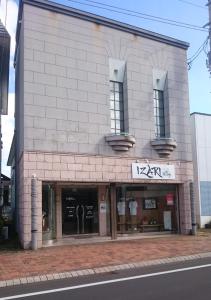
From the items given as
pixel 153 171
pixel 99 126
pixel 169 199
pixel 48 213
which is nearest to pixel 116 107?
pixel 99 126

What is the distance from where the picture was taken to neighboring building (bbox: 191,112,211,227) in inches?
1027

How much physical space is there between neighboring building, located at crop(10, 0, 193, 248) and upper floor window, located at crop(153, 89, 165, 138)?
0.17 feet

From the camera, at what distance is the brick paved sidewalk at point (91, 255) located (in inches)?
496

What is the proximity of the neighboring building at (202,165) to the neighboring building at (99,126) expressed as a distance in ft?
13.8

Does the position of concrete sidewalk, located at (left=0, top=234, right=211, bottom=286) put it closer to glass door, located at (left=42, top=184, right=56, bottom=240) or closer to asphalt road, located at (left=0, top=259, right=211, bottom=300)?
asphalt road, located at (left=0, top=259, right=211, bottom=300)

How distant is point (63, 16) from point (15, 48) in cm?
495

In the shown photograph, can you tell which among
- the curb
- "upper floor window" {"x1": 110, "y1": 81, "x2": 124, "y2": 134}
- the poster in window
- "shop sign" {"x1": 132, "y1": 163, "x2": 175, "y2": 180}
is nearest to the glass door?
"shop sign" {"x1": 132, "y1": 163, "x2": 175, "y2": 180}

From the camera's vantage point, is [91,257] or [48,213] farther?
[48,213]

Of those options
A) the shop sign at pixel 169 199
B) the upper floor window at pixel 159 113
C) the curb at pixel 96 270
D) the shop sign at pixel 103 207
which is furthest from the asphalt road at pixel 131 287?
the upper floor window at pixel 159 113

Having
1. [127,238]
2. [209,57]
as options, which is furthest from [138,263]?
[209,57]

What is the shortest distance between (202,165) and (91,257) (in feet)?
45.3

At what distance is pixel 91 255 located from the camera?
14.9 meters

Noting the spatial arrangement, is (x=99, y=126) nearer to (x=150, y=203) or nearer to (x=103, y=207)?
(x=103, y=207)

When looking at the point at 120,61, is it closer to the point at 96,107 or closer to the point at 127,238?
the point at 96,107
